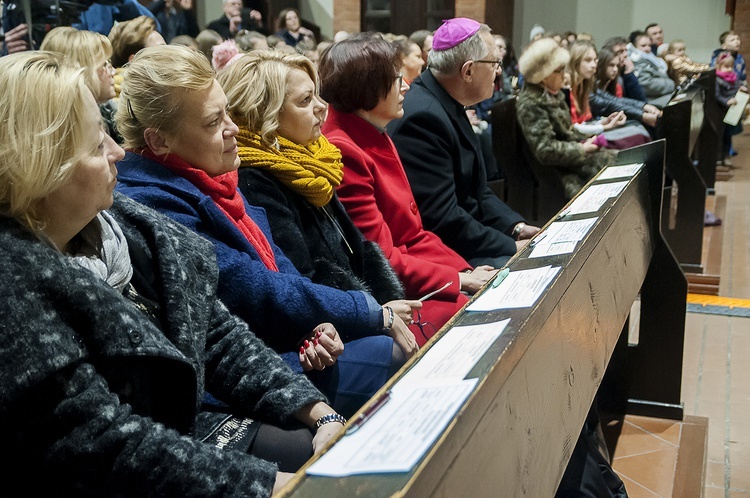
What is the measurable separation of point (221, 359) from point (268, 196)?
2.20 feet

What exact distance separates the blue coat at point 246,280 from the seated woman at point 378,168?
647 millimetres

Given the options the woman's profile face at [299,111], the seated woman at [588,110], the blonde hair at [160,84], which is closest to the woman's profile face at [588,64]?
the seated woman at [588,110]

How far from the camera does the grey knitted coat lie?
4.03 feet

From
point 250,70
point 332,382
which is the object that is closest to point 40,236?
point 332,382

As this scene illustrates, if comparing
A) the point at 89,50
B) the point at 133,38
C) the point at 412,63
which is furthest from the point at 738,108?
the point at 89,50

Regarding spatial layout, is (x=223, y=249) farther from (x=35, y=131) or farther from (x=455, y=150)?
(x=455, y=150)

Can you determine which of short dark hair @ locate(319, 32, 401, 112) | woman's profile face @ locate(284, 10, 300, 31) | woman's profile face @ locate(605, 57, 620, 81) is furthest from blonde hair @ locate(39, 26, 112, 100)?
woman's profile face @ locate(284, 10, 300, 31)

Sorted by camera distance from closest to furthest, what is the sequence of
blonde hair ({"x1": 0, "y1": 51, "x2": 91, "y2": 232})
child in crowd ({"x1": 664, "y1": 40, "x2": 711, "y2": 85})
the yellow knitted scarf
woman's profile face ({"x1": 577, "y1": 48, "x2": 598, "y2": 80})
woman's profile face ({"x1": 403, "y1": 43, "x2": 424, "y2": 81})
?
blonde hair ({"x1": 0, "y1": 51, "x2": 91, "y2": 232}) → the yellow knitted scarf → woman's profile face ({"x1": 403, "y1": 43, "x2": 424, "y2": 81}) → woman's profile face ({"x1": 577, "y1": 48, "x2": 598, "y2": 80}) → child in crowd ({"x1": 664, "y1": 40, "x2": 711, "y2": 85})

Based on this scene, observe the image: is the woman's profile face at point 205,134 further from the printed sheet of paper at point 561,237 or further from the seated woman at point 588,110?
the seated woman at point 588,110

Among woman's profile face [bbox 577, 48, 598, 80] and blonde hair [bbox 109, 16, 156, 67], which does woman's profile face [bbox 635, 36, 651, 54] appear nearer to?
woman's profile face [bbox 577, 48, 598, 80]

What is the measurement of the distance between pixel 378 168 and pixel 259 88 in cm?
66

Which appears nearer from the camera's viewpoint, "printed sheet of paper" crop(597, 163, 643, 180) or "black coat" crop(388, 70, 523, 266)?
"printed sheet of paper" crop(597, 163, 643, 180)

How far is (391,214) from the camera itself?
116 inches

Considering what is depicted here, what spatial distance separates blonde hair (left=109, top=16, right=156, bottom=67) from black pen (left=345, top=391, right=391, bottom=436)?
3580mm
